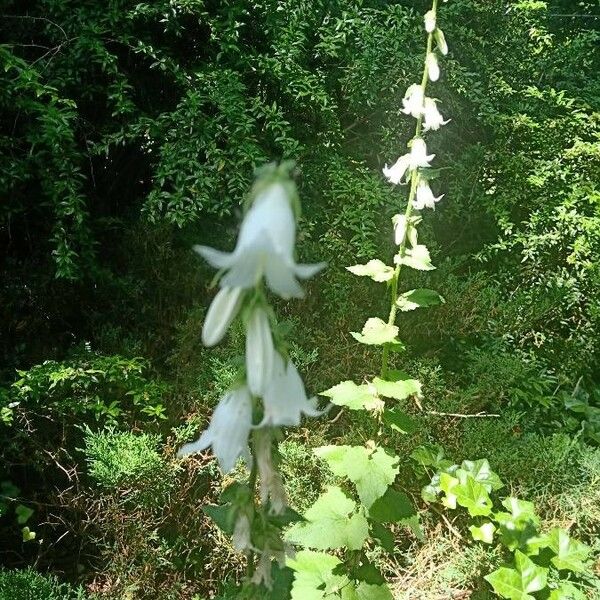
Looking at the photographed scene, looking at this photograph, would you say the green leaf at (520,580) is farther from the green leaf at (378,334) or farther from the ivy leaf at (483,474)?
the green leaf at (378,334)

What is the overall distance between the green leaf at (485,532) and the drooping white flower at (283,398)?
176cm

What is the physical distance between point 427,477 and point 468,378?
70 centimetres

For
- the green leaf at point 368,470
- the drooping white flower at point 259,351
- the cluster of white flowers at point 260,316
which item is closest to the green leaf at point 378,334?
the green leaf at point 368,470

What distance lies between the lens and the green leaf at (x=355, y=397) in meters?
2.11

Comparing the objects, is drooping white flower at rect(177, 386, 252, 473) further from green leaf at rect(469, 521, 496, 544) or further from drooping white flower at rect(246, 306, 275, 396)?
green leaf at rect(469, 521, 496, 544)

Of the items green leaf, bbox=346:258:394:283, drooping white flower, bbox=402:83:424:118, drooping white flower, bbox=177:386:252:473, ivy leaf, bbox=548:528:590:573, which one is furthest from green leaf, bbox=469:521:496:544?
drooping white flower, bbox=177:386:252:473

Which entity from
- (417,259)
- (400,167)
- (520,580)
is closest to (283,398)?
(417,259)

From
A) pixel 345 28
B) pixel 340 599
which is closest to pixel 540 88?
pixel 345 28

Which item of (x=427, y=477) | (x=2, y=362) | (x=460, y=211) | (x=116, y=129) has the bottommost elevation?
(x=427, y=477)

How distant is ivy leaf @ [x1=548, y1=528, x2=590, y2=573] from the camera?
2.32 m

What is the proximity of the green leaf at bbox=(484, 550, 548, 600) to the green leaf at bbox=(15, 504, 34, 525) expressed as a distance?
1614mm

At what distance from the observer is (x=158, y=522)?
2451mm

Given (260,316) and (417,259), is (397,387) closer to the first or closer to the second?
(417,259)

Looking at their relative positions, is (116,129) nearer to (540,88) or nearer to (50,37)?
(50,37)
